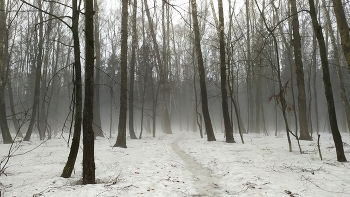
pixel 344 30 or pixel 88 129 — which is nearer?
pixel 88 129

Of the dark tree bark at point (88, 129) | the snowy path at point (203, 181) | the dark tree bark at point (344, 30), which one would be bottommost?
the snowy path at point (203, 181)

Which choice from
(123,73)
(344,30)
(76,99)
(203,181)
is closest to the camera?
(203,181)

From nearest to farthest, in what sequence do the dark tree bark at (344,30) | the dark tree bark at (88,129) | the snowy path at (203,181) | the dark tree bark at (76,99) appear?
the snowy path at (203,181), the dark tree bark at (88,129), the dark tree bark at (76,99), the dark tree bark at (344,30)

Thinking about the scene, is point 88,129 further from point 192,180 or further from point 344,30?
point 344,30

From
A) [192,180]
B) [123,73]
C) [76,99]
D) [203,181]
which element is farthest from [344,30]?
[123,73]

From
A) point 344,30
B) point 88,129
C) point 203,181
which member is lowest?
point 203,181

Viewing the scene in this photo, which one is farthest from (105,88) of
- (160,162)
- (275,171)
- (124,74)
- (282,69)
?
(275,171)

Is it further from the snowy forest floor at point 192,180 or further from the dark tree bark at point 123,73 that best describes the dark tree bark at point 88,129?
the dark tree bark at point 123,73

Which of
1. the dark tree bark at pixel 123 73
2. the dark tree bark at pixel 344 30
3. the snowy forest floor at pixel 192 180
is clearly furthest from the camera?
the dark tree bark at pixel 123 73

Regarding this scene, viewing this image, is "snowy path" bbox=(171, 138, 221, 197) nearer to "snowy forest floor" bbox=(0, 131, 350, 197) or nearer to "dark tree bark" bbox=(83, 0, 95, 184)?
"snowy forest floor" bbox=(0, 131, 350, 197)

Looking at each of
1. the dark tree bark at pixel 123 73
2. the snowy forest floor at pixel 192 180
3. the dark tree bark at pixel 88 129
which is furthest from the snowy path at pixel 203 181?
the dark tree bark at pixel 123 73

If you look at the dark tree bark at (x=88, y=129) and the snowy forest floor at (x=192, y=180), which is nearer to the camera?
the snowy forest floor at (x=192, y=180)

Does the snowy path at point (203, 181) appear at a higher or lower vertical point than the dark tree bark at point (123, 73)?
lower

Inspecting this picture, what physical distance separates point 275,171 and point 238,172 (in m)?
0.94
